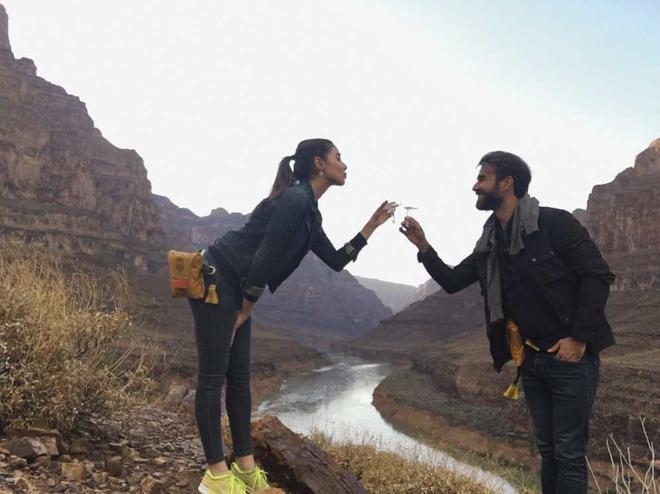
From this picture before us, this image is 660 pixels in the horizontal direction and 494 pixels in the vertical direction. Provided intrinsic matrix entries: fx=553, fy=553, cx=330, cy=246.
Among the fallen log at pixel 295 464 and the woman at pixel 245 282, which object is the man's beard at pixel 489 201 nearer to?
the woman at pixel 245 282

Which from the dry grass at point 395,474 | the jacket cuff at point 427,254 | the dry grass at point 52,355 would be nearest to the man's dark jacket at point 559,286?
the jacket cuff at point 427,254

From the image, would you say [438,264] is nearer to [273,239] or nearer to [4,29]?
[273,239]

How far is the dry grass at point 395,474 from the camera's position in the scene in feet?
18.8

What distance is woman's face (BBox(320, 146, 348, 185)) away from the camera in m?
3.55

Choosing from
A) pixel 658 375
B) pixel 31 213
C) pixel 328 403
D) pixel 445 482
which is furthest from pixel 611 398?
pixel 31 213

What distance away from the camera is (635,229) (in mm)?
89125

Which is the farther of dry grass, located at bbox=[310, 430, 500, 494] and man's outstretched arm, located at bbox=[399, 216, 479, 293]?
dry grass, located at bbox=[310, 430, 500, 494]

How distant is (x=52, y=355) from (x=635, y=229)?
326ft

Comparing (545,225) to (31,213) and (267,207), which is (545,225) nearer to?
(267,207)

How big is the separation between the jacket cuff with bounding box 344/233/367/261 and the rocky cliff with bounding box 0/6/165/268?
237 ft

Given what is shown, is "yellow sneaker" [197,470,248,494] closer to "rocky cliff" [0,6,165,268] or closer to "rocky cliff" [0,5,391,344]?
"rocky cliff" [0,5,391,344]

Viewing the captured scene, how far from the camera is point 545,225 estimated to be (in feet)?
9.90

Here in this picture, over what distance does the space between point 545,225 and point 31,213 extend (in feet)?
298

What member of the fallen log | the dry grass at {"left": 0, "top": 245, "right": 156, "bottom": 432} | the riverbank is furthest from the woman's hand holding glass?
the riverbank
